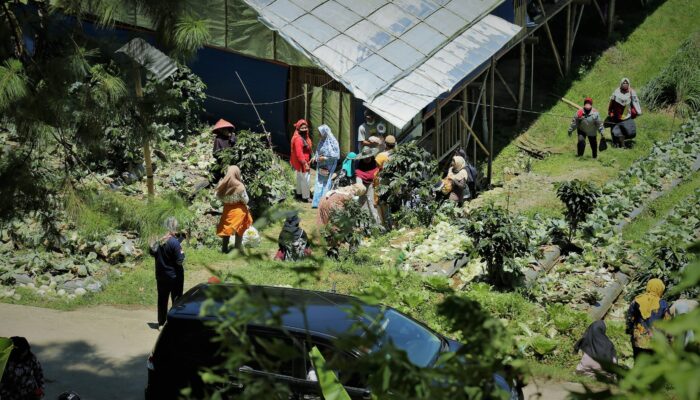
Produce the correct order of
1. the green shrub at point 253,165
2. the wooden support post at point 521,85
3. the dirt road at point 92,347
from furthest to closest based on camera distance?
the wooden support post at point 521,85 < the green shrub at point 253,165 < the dirt road at point 92,347

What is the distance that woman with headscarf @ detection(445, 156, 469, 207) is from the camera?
1475 cm

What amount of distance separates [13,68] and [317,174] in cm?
890

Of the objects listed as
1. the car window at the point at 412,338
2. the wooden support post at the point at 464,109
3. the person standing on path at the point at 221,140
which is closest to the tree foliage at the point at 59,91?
the car window at the point at 412,338

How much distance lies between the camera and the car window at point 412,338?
25.9 ft

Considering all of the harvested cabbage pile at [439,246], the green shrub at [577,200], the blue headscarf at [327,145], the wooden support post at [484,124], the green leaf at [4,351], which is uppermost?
the green leaf at [4,351]

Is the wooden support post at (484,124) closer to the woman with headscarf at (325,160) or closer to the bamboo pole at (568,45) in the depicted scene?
the bamboo pole at (568,45)

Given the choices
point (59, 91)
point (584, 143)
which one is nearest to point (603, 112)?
point (584, 143)

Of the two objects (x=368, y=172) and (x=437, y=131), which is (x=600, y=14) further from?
(x=368, y=172)

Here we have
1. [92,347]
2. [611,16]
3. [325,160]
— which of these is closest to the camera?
[92,347]

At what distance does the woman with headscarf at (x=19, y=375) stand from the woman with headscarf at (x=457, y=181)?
8.36 metres

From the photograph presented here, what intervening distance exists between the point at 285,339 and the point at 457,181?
757 cm

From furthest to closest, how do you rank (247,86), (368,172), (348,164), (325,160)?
(247,86) < (325,160) < (348,164) < (368,172)

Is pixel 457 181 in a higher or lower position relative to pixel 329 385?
lower

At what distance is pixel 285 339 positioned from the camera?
7695mm
